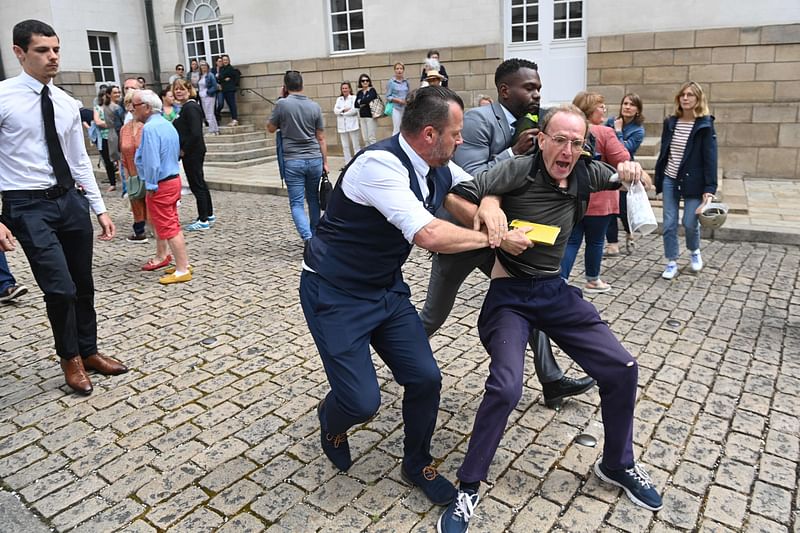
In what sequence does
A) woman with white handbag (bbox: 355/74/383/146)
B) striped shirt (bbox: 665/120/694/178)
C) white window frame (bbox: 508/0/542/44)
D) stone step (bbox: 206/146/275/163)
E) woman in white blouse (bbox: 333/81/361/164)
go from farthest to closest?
stone step (bbox: 206/146/275/163) < woman in white blouse (bbox: 333/81/361/164) < woman with white handbag (bbox: 355/74/383/146) < white window frame (bbox: 508/0/542/44) < striped shirt (bbox: 665/120/694/178)

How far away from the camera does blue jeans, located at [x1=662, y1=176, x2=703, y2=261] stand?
21.6 feet

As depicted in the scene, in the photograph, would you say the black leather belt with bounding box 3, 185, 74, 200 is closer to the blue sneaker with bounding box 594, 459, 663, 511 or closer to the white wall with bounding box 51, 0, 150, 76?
the blue sneaker with bounding box 594, 459, 663, 511

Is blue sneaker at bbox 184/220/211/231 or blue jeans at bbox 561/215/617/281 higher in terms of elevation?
blue jeans at bbox 561/215/617/281

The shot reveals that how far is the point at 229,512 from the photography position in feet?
10.1

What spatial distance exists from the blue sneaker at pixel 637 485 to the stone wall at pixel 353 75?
11.7m

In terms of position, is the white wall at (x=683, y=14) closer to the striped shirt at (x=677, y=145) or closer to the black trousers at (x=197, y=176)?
the striped shirt at (x=677, y=145)

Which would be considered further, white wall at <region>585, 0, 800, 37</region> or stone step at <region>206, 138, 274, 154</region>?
stone step at <region>206, 138, 274, 154</region>

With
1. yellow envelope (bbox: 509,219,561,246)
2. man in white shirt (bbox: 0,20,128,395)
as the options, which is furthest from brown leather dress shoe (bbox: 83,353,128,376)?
yellow envelope (bbox: 509,219,561,246)

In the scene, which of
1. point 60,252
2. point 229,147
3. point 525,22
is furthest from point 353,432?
point 229,147

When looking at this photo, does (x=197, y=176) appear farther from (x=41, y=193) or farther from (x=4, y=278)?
(x=41, y=193)

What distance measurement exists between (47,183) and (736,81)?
1121 cm

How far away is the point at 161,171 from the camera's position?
6.55 meters

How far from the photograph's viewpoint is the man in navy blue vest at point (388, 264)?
2.78 m

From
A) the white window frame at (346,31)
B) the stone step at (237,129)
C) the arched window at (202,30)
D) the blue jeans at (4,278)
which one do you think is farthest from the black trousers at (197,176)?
the arched window at (202,30)
